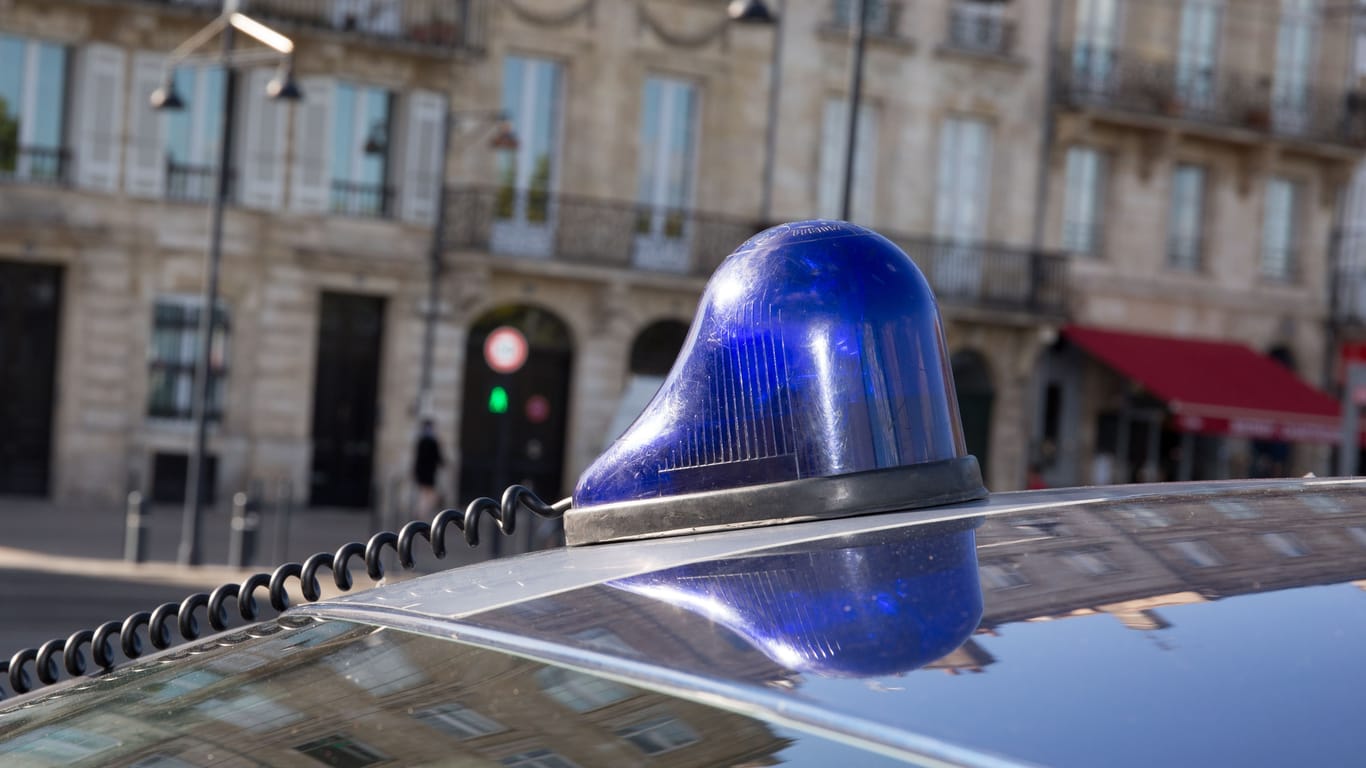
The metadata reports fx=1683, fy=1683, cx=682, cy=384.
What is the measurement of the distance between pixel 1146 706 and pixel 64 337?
25218mm

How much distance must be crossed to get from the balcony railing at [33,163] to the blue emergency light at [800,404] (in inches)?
965

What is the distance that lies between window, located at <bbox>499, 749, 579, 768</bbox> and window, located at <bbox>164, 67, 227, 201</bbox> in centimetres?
2517

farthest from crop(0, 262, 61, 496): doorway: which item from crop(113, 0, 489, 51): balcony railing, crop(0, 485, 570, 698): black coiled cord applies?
crop(0, 485, 570, 698): black coiled cord

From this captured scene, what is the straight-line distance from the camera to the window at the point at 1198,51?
32031 millimetres

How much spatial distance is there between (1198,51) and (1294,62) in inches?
94.4

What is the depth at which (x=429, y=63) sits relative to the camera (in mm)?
26734

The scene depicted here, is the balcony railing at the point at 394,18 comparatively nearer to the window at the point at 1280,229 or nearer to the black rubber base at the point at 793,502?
the window at the point at 1280,229

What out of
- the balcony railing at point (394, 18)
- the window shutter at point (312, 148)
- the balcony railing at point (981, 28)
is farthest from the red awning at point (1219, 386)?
the window shutter at point (312, 148)

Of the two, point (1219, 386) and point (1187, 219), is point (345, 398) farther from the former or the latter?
point (1187, 219)

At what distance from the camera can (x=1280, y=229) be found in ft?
110

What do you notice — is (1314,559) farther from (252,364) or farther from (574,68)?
(574,68)

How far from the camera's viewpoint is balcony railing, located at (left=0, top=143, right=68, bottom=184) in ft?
79.3

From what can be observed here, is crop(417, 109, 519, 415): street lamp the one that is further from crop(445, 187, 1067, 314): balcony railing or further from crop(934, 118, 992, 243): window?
crop(934, 118, 992, 243): window

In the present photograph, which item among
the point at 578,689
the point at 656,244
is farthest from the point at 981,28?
the point at 578,689
